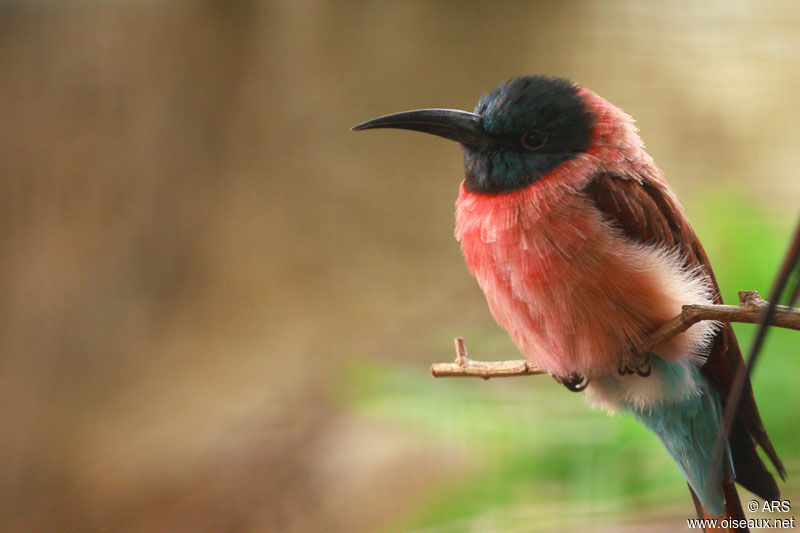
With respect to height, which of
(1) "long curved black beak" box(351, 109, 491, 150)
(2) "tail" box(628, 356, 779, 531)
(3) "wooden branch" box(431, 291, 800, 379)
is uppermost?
(1) "long curved black beak" box(351, 109, 491, 150)

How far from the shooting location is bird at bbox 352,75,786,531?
1070 millimetres

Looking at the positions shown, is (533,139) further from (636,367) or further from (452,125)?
(636,367)

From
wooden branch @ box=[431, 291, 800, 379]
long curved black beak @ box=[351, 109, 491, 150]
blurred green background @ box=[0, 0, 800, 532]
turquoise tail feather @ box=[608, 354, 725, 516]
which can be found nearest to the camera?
wooden branch @ box=[431, 291, 800, 379]

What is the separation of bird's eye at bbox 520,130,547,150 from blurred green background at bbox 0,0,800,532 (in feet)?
6.36

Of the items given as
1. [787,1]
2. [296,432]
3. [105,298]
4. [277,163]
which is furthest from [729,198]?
[105,298]

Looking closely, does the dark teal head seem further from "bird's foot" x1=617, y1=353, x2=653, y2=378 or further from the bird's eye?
"bird's foot" x1=617, y1=353, x2=653, y2=378

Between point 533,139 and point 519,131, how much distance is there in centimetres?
4

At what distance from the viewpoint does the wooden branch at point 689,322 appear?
27.6 inches

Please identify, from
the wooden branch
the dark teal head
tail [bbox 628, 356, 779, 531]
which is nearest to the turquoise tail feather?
tail [bbox 628, 356, 779, 531]

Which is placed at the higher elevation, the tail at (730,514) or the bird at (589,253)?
the bird at (589,253)

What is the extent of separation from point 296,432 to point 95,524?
3.31ft

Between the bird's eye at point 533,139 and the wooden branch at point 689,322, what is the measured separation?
29cm

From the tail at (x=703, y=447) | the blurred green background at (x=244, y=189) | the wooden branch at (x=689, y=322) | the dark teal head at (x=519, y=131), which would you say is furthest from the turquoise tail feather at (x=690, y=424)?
the blurred green background at (x=244, y=189)

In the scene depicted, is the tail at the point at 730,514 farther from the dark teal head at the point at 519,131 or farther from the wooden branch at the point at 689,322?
the dark teal head at the point at 519,131
